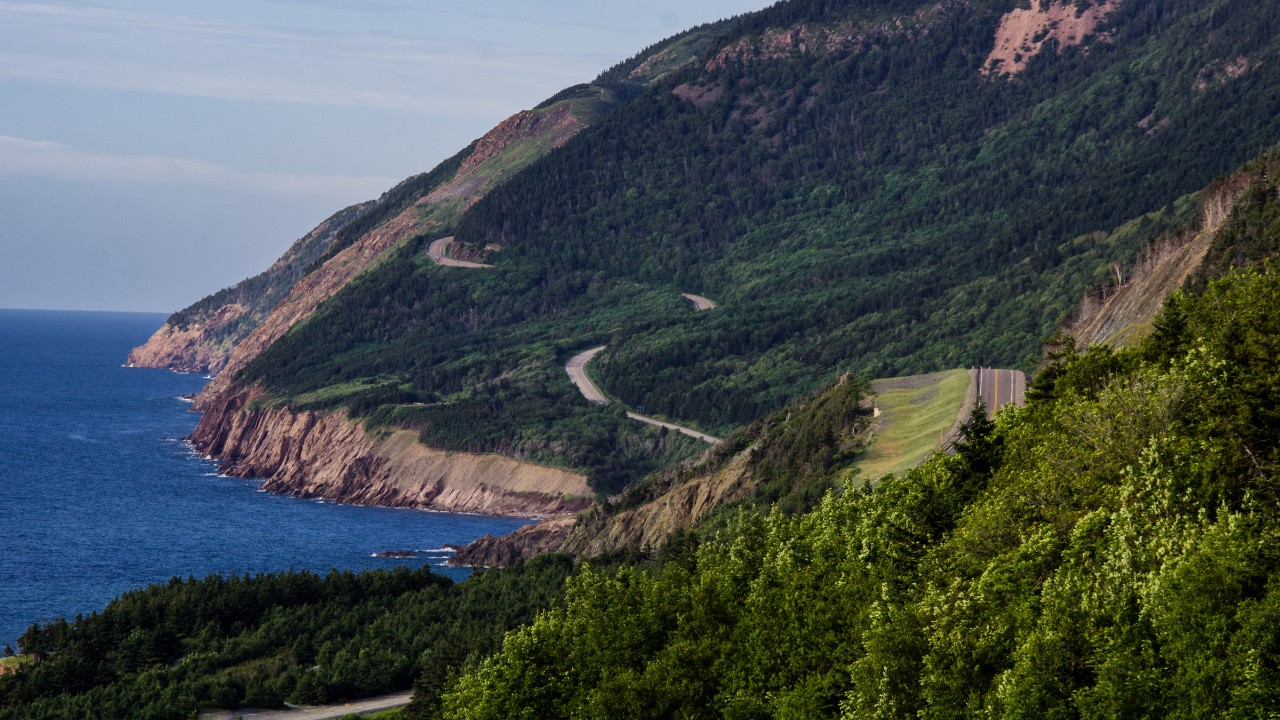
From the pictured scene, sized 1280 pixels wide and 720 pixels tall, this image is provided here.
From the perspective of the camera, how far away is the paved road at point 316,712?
3297 inches

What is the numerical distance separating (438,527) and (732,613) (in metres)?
134

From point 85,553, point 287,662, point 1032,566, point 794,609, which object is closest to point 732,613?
point 794,609

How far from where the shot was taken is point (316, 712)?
8575cm

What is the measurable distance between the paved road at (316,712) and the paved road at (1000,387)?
42681mm

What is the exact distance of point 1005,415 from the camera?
6906 cm

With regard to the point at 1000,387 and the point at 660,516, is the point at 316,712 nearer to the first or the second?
the point at 660,516

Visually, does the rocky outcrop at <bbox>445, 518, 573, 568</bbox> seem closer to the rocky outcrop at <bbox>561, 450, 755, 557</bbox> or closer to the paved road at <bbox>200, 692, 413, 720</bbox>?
the rocky outcrop at <bbox>561, 450, 755, 557</bbox>

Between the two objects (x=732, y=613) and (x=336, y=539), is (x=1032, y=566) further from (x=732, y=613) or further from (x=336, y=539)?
(x=336, y=539)

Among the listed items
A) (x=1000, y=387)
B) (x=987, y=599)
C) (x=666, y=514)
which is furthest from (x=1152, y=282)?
(x=987, y=599)

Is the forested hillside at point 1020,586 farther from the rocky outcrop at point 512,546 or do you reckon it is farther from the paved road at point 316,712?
the rocky outcrop at point 512,546

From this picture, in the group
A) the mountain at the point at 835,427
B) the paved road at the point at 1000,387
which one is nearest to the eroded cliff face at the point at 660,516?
the mountain at the point at 835,427

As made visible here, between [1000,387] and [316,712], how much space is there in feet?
178

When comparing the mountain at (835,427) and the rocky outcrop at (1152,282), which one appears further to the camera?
the rocky outcrop at (1152,282)

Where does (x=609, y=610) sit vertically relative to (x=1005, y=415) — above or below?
below
